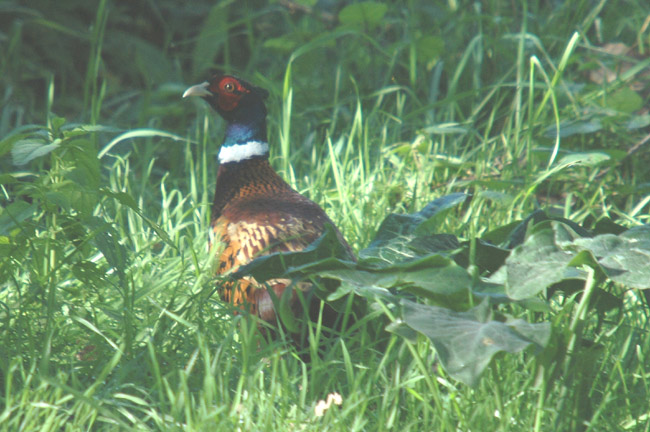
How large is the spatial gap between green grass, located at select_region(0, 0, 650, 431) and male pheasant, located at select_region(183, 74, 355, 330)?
108mm

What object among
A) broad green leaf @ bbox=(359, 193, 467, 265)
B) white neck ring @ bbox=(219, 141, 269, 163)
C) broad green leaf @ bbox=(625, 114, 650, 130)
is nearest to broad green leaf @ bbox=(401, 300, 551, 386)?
broad green leaf @ bbox=(359, 193, 467, 265)

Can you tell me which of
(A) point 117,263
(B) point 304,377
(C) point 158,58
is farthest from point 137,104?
(B) point 304,377

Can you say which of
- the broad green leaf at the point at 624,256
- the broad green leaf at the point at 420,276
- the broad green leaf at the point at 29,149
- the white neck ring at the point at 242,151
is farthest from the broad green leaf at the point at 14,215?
the broad green leaf at the point at 624,256

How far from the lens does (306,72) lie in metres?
4.59

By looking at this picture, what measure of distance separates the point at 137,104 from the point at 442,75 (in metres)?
1.82

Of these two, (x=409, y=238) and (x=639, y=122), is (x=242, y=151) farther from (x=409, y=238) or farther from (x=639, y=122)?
(x=639, y=122)

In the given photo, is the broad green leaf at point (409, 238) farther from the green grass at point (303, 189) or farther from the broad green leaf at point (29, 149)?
the broad green leaf at point (29, 149)

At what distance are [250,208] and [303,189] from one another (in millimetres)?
878

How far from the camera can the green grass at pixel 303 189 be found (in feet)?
6.12

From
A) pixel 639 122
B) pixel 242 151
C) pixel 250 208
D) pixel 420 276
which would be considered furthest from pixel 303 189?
pixel 420 276

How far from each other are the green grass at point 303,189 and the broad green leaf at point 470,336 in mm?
106

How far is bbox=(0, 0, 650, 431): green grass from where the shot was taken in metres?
1.86

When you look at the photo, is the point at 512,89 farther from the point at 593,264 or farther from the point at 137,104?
the point at 593,264

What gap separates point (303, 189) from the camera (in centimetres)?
358
